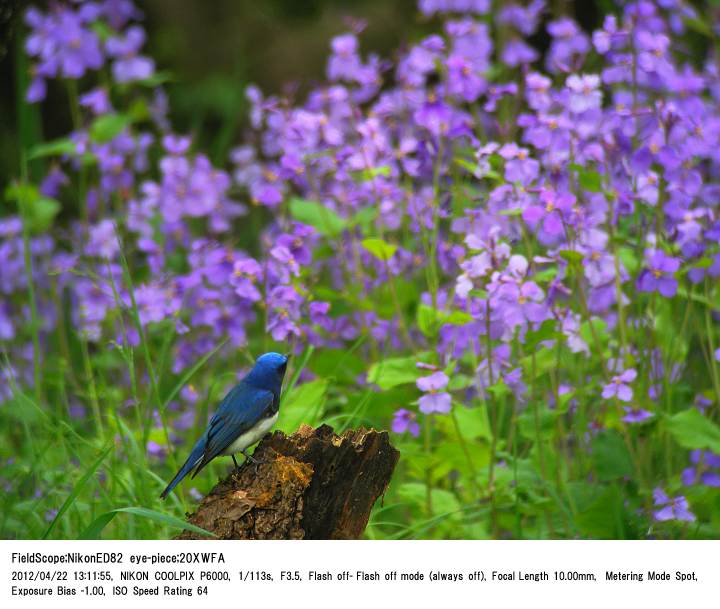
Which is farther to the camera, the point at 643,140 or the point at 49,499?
the point at 643,140

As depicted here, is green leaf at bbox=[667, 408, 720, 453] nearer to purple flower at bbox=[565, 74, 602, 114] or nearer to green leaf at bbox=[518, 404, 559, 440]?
green leaf at bbox=[518, 404, 559, 440]

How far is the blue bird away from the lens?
152 centimetres

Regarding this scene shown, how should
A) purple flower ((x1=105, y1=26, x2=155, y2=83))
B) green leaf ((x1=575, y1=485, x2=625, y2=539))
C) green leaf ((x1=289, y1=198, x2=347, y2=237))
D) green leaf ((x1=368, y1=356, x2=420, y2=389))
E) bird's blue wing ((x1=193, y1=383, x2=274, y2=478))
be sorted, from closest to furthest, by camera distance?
1. bird's blue wing ((x1=193, y1=383, x2=274, y2=478))
2. green leaf ((x1=575, y1=485, x2=625, y2=539))
3. green leaf ((x1=368, y1=356, x2=420, y2=389))
4. green leaf ((x1=289, y1=198, x2=347, y2=237))
5. purple flower ((x1=105, y1=26, x2=155, y2=83))

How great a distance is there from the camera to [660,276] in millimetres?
2201

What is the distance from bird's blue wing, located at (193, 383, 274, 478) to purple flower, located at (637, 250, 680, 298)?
1.02 metres

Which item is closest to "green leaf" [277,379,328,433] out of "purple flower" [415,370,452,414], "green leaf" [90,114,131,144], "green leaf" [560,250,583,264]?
"purple flower" [415,370,452,414]

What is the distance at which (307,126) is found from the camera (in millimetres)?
2580

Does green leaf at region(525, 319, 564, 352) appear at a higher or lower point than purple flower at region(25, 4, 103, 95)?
lower

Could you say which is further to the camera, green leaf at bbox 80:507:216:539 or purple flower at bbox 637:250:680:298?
purple flower at bbox 637:250:680:298

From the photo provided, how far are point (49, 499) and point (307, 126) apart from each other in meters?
1.11

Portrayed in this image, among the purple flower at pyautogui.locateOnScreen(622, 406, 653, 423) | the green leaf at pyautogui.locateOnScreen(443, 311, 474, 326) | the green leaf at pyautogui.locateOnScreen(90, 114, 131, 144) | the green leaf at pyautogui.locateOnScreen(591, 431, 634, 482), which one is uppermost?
the green leaf at pyautogui.locateOnScreen(90, 114, 131, 144)

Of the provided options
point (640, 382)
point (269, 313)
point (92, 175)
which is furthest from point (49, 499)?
point (92, 175)
